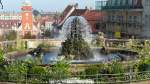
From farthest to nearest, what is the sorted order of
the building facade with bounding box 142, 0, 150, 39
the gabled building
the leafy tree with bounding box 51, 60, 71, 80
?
the gabled building < the building facade with bounding box 142, 0, 150, 39 < the leafy tree with bounding box 51, 60, 71, 80

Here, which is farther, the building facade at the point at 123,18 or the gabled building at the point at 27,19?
A: the gabled building at the point at 27,19

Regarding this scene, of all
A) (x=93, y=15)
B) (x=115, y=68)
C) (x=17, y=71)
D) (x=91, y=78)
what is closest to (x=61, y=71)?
(x=91, y=78)

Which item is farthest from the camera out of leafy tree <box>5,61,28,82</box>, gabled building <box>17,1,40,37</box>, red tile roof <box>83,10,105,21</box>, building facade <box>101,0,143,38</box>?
gabled building <box>17,1,40,37</box>

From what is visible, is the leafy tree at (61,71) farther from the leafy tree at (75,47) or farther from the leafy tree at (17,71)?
the leafy tree at (75,47)

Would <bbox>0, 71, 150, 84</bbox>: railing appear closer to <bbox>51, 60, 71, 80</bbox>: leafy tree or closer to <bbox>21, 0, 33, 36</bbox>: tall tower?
<bbox>51, 60, 71, 80</bbox>: leafy tree

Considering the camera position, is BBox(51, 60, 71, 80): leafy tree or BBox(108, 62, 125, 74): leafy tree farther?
BBox(108, 62, 125, 74): leafy tree

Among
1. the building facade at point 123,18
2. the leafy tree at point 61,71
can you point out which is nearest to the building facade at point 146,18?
the building facade at point 123,18

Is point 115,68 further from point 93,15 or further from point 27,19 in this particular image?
point 27,19

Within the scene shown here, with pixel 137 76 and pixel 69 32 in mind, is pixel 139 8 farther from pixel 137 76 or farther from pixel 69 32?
pixel 137 76

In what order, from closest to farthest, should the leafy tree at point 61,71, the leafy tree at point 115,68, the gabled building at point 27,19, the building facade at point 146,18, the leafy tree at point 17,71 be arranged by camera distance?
the leafy tree at point 61,71, the leafy tree at point 17,71, the leafy tree at point 115,68, the building facade at point 146,18, the gabled building at point 27,19

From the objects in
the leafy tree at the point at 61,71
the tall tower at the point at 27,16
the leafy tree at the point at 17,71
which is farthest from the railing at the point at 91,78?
the tall tower at the point at 27,16

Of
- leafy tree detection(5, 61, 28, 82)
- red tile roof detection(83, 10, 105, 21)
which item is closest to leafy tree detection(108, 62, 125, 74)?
leafy tree detection(5, 61, 28, 82)

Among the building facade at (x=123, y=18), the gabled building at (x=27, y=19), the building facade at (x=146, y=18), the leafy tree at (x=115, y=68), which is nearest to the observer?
the leafy tree at (x=115, y=68)

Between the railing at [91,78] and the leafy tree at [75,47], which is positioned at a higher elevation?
the leafy tree at [75,47]
